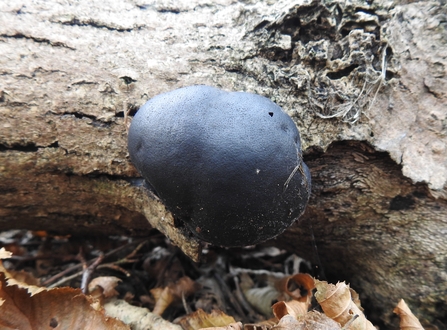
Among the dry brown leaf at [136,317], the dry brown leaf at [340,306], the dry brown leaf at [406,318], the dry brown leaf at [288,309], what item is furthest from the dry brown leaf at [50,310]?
the dry brown leaf at [406,318]

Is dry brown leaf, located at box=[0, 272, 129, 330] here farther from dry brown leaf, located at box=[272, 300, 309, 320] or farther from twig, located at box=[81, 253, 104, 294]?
dry brown leaf, located at box=[272, 300, 309, 320]

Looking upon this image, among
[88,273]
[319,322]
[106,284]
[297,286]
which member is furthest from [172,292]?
[319,322]

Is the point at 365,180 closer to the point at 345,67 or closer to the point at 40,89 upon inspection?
the point at 345,67

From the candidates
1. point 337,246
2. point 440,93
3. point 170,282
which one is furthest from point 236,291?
point 440,93

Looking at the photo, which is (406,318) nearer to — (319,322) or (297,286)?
(319,322)

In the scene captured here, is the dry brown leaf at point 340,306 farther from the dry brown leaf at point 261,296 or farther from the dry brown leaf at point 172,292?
the dry brown leaf at point 172,292
